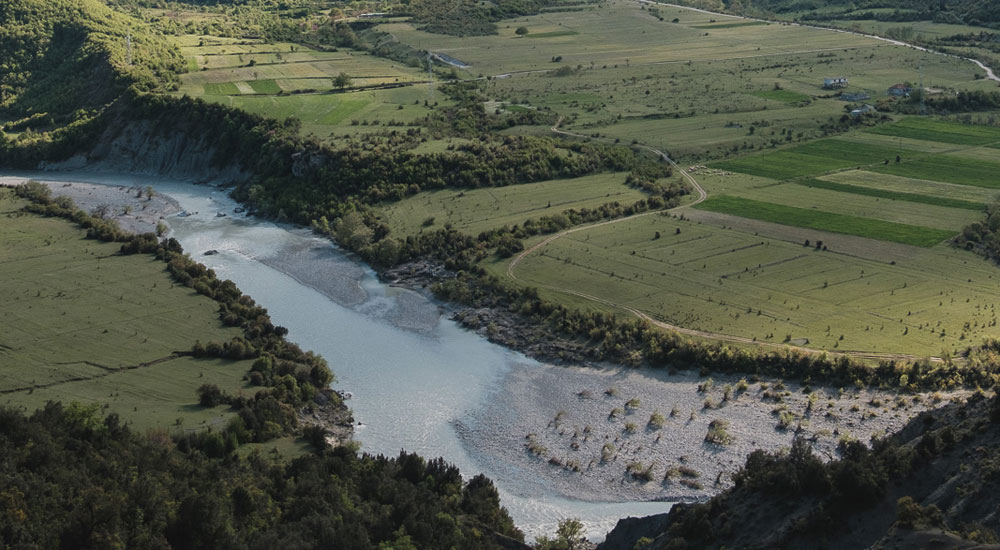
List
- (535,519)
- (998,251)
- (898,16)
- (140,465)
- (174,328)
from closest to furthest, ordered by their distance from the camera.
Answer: (140,465) < (535,519) < (174,328) < (998,251) < (898,16)

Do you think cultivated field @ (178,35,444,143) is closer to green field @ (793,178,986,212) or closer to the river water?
the river water

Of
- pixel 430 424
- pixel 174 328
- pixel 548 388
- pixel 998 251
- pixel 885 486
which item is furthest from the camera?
pixel 998 251

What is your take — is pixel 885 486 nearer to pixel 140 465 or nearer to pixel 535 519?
pixel 535 519

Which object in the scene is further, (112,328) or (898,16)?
(898,16)

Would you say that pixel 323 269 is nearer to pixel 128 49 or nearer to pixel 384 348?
pixel 384 348

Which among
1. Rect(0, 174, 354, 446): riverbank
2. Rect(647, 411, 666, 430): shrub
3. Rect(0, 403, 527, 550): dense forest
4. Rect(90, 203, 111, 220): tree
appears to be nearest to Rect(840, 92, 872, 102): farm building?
Rect(0, 174, 354, 446): riverbank

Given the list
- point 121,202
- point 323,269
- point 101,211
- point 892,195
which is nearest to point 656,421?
point 323,269

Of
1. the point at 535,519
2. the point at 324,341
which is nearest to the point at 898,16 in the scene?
the point at 324,341

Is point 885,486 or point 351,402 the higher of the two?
point 885,486
